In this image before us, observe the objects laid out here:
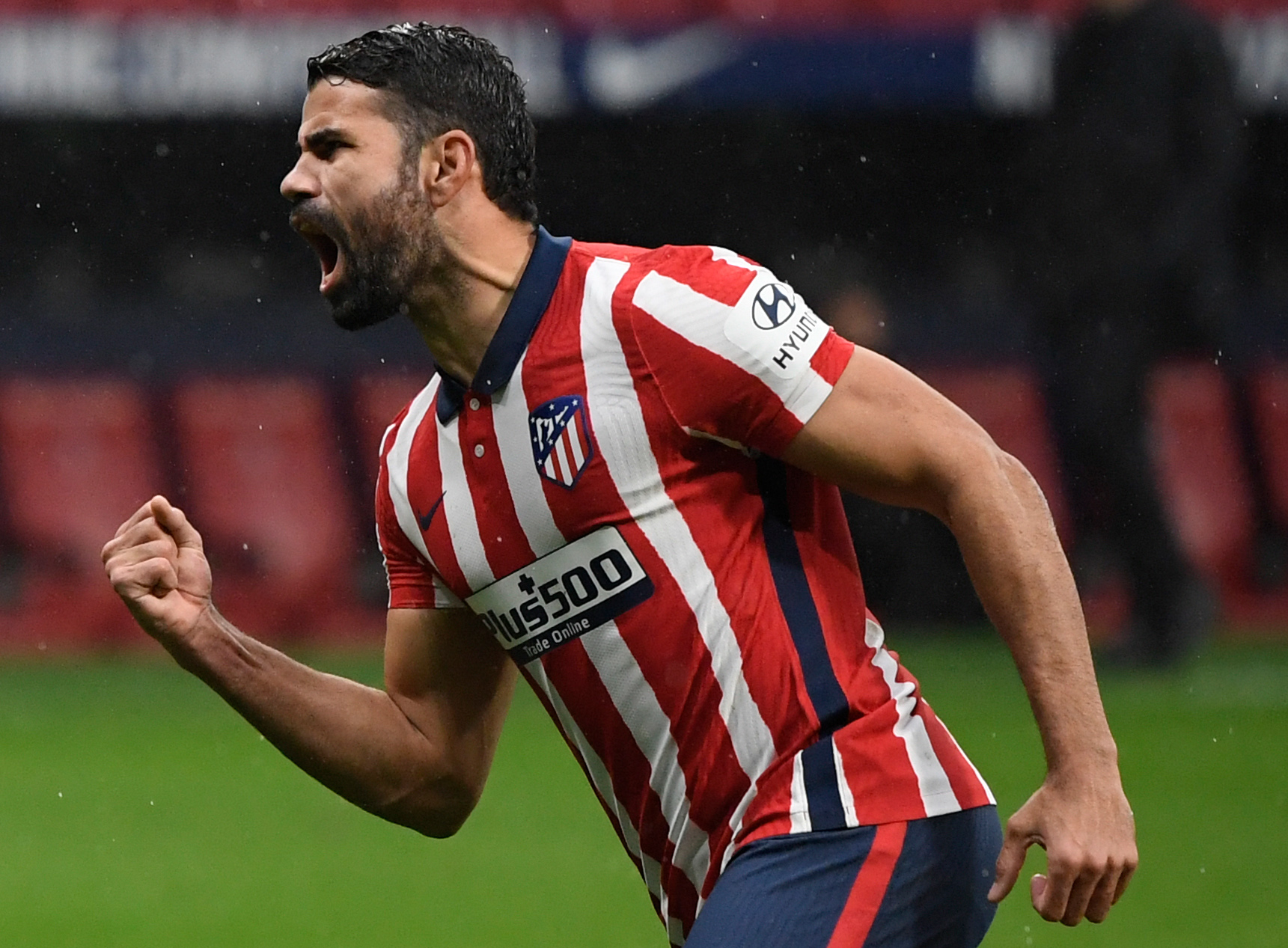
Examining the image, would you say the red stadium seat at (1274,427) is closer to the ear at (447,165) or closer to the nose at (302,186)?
the ear at (447,165)

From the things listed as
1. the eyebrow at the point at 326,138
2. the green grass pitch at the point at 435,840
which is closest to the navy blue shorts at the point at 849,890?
the eyebrow at the point at 326,138

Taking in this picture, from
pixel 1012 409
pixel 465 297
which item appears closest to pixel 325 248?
pixel 465 297

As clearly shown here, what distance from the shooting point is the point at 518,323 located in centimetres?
283

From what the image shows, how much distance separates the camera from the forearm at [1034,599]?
8.33ft

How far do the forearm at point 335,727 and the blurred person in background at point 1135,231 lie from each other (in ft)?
16.6

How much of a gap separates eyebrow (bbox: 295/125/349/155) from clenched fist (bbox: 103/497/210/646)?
1.73 ft

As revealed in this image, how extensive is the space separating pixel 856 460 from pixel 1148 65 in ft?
19.3

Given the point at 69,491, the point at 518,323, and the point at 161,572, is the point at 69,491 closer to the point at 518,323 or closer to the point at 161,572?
the point at 161,572

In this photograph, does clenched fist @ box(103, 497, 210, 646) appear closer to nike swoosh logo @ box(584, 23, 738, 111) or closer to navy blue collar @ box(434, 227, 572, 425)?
navy blue collar @ box(434, 227, 572, 425)

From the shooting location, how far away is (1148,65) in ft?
26.5

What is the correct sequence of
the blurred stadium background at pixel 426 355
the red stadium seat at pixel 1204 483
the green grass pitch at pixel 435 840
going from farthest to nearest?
the red stadium seat at pixel 1204 483 → the blurred stadium background at pixel 426 355 → the green grass pitch at pixel 435 840

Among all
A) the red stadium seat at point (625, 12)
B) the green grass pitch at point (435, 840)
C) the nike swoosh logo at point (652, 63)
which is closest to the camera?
the green grass pitch at point (435, 840)

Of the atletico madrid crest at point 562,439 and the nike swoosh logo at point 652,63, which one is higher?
the nike swoosh logo at point 652,63

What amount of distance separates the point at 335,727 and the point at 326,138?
825mm
